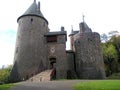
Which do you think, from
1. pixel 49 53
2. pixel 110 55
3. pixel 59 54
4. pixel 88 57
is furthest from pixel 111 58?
pixel 49 53

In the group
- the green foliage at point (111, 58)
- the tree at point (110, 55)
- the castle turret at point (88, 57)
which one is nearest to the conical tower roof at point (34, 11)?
the castle turret at point (88, 57)

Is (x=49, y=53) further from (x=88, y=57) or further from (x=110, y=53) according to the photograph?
(x=110, y=53)

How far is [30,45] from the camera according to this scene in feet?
108

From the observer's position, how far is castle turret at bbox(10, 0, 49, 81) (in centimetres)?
3176

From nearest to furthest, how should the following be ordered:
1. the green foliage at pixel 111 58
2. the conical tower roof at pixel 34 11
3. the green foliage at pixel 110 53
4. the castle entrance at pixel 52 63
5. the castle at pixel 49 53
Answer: the castle at pixel 49 53 → the castle entrance at pixel 52 63 → the conical tower roof at pixel 34 11 → the green foliage at pixel 110 53 → the green foliage at pixel 111 58

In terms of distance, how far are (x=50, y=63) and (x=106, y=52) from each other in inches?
652

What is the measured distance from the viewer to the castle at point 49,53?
3203 centimetres

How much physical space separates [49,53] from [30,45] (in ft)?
11.1

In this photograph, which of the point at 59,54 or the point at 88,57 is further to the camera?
the point at 88,57

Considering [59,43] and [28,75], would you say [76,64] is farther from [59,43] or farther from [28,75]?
[28,75]

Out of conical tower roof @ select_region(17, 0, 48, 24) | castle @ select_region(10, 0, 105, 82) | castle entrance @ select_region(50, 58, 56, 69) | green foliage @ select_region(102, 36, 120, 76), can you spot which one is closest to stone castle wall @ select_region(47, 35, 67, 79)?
castle @ select_region(10, 0, 105, 82)

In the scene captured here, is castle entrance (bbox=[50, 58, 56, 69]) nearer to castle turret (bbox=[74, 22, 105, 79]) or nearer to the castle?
the castle

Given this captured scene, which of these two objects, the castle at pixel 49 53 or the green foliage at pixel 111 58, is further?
the green foliage at pixel 111 58

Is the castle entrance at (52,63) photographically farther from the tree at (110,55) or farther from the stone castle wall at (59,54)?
the tree at (110,55)
